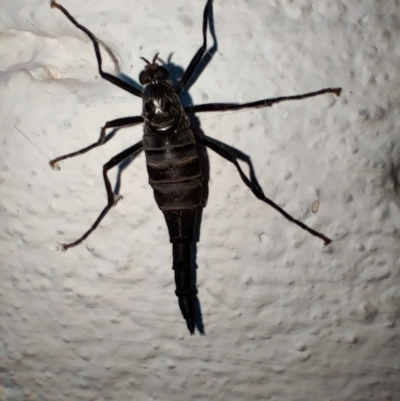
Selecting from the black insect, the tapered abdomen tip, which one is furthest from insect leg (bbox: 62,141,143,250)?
the tapered abdomen tip

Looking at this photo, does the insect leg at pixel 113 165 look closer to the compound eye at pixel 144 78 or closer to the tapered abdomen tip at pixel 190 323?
the compound eye at pixel 144 78

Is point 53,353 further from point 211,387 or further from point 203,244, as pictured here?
point 203,244

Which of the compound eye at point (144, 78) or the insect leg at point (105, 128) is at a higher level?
the compound eye at point (144, 78)

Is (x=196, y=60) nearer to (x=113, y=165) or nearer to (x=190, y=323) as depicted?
(x=113, y=165)

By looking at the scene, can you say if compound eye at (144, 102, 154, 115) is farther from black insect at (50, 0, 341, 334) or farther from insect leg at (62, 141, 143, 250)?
insect leg at (62, 141, 143, 250)

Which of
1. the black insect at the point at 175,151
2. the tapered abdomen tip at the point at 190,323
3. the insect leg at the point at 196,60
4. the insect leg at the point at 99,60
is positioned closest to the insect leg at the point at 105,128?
the black insect at the point at 175,151

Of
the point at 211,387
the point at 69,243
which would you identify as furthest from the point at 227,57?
the point at 211,387
